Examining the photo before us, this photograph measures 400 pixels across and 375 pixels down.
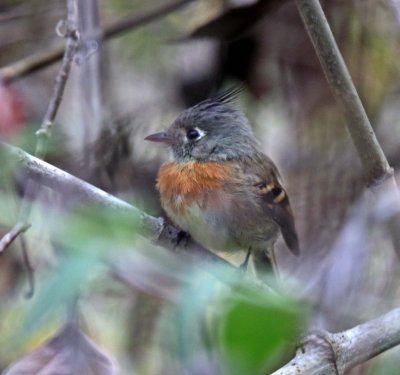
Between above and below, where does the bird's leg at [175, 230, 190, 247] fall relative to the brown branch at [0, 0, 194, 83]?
below

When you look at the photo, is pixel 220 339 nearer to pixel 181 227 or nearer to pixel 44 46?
pixel 181 227

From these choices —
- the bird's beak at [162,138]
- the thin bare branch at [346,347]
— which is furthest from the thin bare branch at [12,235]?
the bird's beak at [162,138]

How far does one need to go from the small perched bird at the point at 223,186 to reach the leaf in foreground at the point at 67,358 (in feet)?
3.12

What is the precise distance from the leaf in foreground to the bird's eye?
145cm

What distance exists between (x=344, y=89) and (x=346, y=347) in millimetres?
797

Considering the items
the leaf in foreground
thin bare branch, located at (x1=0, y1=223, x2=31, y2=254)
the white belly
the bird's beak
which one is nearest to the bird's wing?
the white belly

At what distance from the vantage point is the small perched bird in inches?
127

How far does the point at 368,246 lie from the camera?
98.9 inches

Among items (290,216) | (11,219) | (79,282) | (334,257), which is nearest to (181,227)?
(290,216)

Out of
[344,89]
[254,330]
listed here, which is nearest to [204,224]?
[344,89]

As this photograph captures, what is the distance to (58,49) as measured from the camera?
12.5ft

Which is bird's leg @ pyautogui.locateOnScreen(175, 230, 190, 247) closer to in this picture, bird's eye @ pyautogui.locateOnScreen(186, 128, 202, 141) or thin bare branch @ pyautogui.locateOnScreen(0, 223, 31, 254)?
bird's eye @ pyautogui.locateOnScreen(186, 128, 202, 141)

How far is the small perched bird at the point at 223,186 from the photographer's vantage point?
3225 millimetres

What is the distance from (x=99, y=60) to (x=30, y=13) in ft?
2.14
